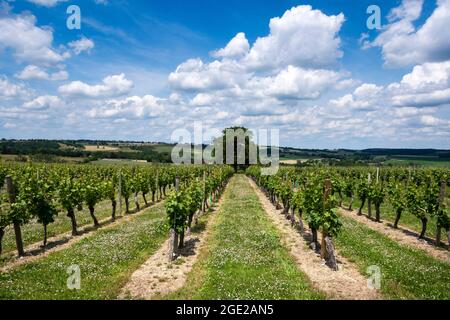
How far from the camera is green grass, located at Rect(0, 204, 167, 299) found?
1166 centimetres

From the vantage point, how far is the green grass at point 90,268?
11664 mm

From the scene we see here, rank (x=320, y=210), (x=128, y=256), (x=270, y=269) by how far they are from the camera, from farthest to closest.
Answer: (x=320, y=210), (x=128, y=256), (x=270, y=269)

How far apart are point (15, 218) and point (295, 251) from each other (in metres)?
13.9

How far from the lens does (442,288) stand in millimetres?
12281

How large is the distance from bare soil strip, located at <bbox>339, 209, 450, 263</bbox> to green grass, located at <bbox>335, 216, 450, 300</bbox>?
0.84 metres

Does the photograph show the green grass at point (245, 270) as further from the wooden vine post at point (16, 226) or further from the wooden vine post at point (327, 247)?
the wooden vine post at point (16, 226)

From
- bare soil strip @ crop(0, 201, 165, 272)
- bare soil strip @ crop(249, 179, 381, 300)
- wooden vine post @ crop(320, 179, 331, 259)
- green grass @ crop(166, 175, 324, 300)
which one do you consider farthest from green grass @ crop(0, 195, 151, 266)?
wooden vine post @ crop(320, 179, 331, 259)

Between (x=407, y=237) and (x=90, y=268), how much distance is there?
18.4 m

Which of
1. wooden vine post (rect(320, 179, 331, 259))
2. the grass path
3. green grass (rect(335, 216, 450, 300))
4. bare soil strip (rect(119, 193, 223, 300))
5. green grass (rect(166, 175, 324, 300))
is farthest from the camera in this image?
the grass path

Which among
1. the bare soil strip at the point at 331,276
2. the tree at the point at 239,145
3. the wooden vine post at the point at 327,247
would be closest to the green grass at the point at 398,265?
the bare soil strip at the point at 331,276

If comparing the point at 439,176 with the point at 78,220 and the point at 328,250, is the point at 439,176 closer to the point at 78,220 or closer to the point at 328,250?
the point at 328,250

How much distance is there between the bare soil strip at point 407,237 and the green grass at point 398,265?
2.75ft

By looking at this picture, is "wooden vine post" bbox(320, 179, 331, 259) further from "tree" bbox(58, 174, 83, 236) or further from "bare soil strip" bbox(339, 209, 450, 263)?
"tree" bbox(58, 174, 83, 236)
